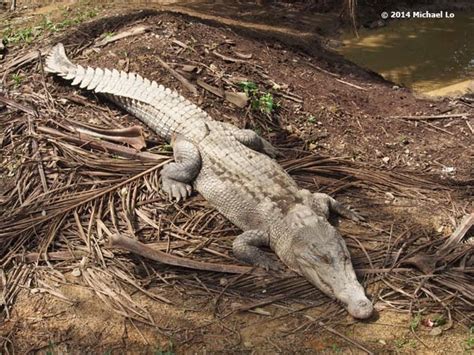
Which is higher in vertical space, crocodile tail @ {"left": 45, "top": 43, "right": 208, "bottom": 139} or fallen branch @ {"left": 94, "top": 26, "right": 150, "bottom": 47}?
fallen branch @ {"left": 94, "top": 26, "right": 150, "bottom": 47}

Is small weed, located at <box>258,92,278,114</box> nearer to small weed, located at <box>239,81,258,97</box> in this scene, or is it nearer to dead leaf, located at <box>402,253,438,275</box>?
Result: small weed, located at <box>239,81,258,97</box>

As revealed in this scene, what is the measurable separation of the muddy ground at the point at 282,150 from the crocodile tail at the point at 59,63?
0.17m

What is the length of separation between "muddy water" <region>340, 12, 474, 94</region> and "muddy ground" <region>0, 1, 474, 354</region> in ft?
1.63

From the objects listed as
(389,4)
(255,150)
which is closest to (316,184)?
(255,150)

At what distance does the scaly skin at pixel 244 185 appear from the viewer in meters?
3.63

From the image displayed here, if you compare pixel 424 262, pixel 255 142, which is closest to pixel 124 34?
pixel 255 142

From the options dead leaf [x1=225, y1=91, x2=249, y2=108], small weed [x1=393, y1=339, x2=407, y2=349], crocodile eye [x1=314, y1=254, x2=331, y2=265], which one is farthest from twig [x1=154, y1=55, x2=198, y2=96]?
small weed [x1=393, y1=339, x2=407, y2=349]

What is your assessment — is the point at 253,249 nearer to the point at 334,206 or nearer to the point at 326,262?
the point at 326,262

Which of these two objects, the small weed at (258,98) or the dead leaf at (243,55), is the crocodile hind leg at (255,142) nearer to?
the small weed at (258,98)

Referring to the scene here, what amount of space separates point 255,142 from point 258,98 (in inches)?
32.7

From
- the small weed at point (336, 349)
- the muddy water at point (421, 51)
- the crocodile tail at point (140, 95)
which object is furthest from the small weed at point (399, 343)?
the muddy water at point (421, 51)

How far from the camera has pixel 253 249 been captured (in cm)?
385

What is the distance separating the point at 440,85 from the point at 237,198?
3.92m

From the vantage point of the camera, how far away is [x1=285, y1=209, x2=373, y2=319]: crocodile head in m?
3.41
